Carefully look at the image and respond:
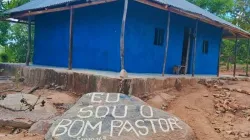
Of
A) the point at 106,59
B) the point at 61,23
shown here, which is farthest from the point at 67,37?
the point at 106,59

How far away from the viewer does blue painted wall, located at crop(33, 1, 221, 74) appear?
10.9 metres

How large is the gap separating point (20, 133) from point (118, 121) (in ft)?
7.34

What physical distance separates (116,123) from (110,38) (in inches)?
202

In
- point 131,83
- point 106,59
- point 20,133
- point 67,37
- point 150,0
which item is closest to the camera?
point 20,133

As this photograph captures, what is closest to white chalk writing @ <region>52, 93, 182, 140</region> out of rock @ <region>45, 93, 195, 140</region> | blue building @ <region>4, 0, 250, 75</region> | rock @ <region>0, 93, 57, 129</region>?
rock @ <region>45, 93, 195, 140</region>

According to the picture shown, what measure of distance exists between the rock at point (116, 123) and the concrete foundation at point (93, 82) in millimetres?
888

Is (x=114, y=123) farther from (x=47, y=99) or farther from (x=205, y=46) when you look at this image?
(x=205, y=46)

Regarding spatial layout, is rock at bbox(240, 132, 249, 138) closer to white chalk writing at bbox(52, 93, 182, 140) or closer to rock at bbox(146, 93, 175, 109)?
white chalk writing at bbox(52, 93, 182, 140)

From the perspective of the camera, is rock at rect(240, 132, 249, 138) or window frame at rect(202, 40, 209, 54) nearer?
rock at rect(240, 132, 249, 138)

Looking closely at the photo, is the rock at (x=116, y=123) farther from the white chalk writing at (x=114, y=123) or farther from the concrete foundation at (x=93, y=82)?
the concrete foundation at (x=93, y=82)

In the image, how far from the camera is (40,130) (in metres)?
6.88

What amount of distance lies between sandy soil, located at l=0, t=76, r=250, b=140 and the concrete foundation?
0.74 ft

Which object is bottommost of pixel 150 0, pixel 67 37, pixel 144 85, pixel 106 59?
pixel 144 85

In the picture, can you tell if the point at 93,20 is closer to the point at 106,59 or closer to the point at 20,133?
the point at 106,59
